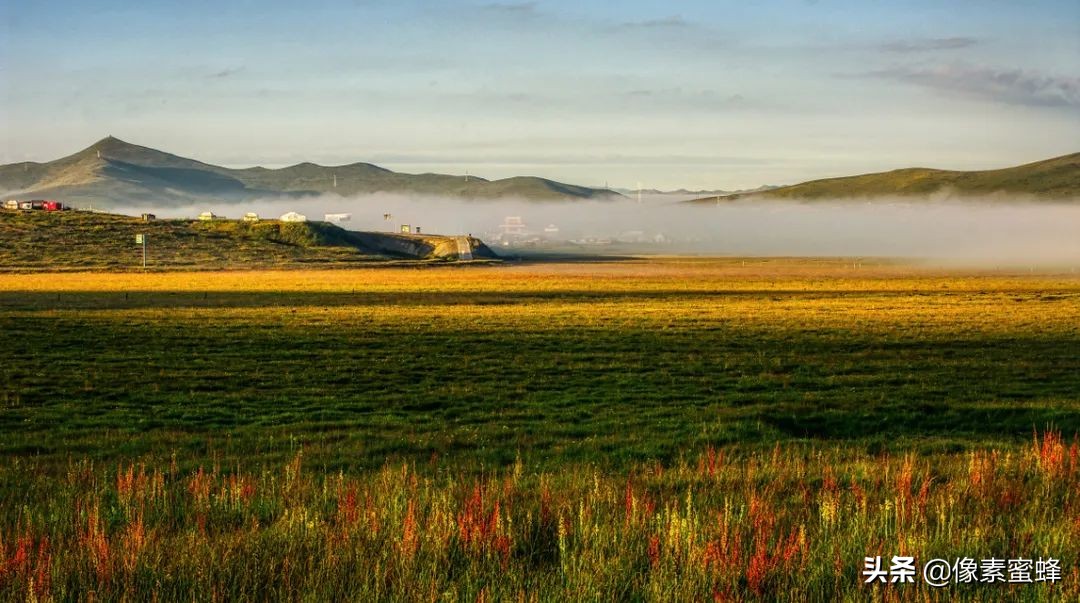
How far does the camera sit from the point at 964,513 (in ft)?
32.6

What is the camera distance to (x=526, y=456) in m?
15.9

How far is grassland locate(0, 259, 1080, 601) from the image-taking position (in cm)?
799

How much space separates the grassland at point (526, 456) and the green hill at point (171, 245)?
8863cm

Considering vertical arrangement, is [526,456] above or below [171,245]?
below

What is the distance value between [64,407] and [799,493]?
17.0 meters

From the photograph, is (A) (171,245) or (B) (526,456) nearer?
(B) (526,456)

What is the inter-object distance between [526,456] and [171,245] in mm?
140091

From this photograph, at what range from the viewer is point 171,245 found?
14450 centimetres

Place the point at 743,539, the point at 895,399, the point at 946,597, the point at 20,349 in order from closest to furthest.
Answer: the point at 946,597 → the point at 743,539 → the point at 895,399 → the point at 20,349

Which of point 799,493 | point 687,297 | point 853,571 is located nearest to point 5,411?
point 799,493

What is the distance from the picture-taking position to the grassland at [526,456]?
799 cm

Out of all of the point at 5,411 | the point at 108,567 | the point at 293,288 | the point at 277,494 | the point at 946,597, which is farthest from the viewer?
the point at 293,288

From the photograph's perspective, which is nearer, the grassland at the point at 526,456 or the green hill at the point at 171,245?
the grassland at the point at 526,456

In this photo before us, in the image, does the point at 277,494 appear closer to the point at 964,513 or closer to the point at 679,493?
the point at 679,493
